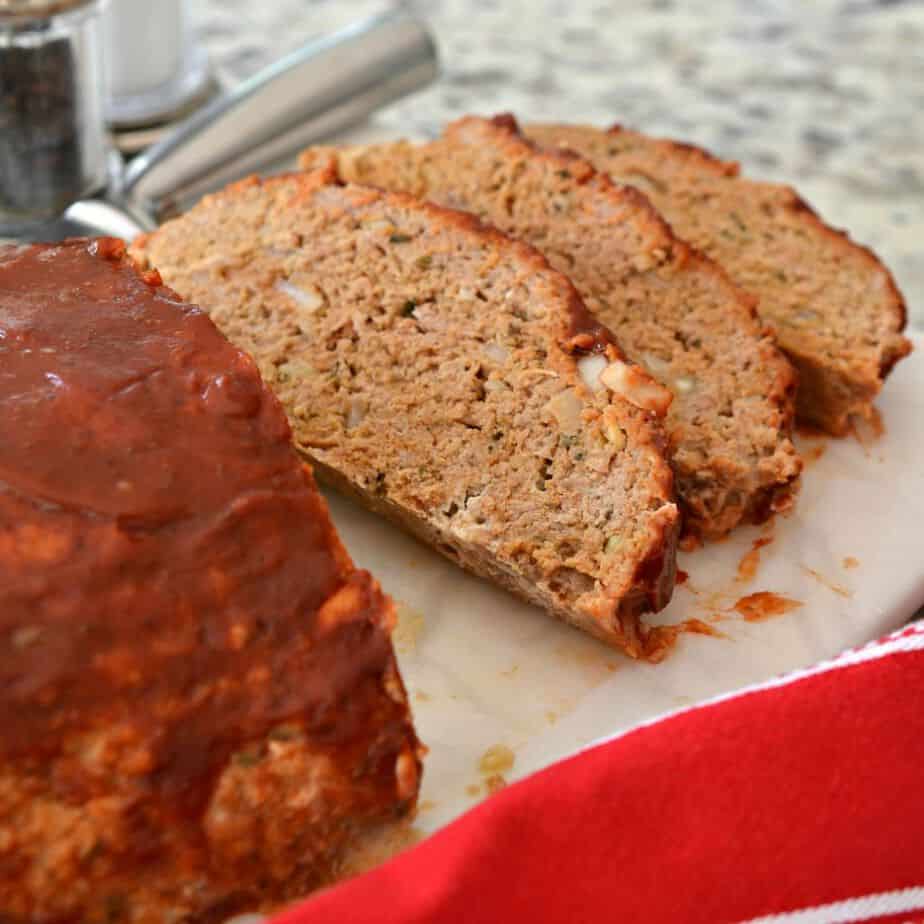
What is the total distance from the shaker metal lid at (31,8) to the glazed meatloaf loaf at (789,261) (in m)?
1.67

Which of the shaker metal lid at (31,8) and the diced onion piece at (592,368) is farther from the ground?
the shaker metal lid at (31,8)

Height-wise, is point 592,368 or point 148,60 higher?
point 592,368

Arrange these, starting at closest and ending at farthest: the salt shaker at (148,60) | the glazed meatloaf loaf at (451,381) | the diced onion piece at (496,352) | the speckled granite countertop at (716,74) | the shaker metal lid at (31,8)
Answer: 1. the glazed meatloaf loaf at (451,381)
2. the diced onion piece at (496,352)
3. the shaker metal lid at (31,8)
4. the salt shaker at (148,60)
5. the speckled granite countertop at (716,74)

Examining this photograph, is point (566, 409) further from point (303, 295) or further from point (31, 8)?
point (31, 8)

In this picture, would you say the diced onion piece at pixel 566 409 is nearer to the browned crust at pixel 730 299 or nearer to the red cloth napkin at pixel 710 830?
the browned crust at pixel 730 299

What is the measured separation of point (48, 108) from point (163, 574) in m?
2.86

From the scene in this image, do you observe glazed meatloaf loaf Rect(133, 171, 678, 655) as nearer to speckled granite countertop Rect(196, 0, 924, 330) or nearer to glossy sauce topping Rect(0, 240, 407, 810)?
glossy sauce topping Rect(0, 240, 407, 810)

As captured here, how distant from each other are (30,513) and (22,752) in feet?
1.52

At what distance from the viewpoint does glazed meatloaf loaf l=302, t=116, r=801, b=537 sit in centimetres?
375

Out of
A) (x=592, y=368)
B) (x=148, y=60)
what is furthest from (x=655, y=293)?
(x=148, y=60)

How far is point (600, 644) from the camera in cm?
351

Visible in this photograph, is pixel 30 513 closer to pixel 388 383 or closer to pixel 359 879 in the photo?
pixel 359 879

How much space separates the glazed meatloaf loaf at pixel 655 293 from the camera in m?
3.75

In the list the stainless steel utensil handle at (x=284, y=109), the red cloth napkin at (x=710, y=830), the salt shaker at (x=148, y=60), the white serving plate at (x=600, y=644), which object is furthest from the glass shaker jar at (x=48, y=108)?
the red cloth napkin at (x=710, y=830)
